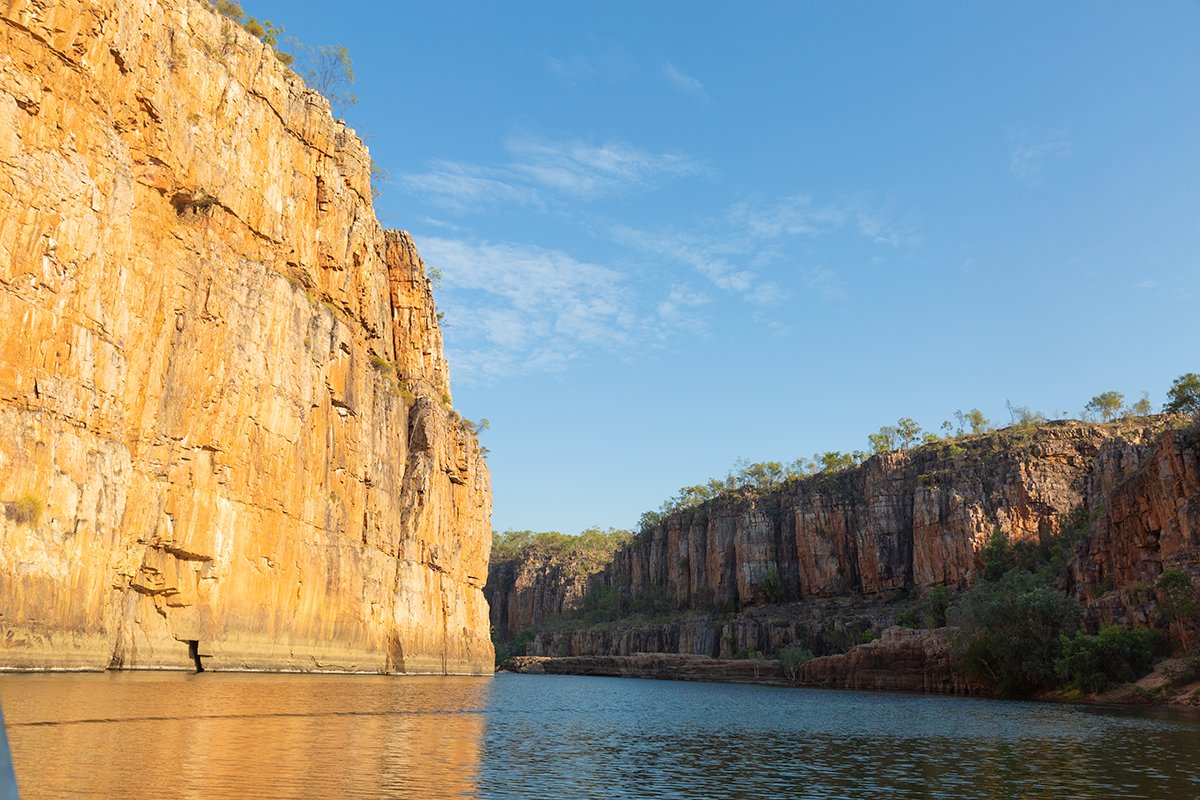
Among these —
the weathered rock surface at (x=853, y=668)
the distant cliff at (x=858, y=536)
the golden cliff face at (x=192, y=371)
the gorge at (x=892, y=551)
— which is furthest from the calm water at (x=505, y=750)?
the distant cliff at (x=858, y=536)

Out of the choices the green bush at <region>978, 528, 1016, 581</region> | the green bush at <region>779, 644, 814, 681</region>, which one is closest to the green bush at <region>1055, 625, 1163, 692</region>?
the green bush at <region>779, 644, 814, 681</region>

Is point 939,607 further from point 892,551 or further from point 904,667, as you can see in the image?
point 892,551

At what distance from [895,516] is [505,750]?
125757mm

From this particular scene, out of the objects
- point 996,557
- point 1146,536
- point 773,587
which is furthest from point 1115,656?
point 773,587

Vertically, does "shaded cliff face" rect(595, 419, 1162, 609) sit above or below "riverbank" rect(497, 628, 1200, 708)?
above

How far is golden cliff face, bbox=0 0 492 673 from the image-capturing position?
3841cm

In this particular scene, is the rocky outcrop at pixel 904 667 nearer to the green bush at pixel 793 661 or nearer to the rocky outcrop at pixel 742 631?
the green bush at pixel 793 661

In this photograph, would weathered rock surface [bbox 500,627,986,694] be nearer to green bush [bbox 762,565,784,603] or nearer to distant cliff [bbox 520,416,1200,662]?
distant cliff [bbox 520,416,1200,662]

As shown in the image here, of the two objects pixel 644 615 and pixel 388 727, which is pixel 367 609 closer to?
pixel 388 727

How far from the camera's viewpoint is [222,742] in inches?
834

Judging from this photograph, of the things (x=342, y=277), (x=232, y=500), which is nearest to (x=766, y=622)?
(x=342, y=277)

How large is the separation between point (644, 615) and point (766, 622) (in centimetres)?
4255

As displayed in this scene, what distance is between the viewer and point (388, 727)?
27.8m

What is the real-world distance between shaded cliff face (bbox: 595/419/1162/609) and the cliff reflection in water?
94560 mm
